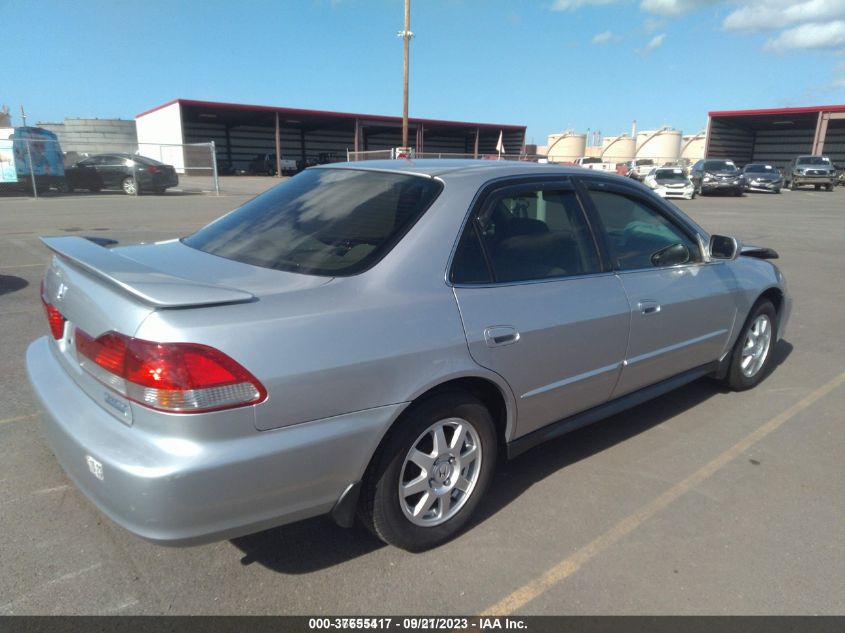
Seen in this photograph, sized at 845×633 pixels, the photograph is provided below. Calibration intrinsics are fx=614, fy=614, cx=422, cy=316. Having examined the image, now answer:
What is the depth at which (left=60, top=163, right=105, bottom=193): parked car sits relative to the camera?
22.3m

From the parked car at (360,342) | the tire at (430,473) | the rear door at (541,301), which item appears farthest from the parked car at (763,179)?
the tire at (430,473)

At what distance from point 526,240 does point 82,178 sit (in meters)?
23.7

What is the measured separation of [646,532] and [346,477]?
1500mm

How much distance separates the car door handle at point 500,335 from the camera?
2.64 meters

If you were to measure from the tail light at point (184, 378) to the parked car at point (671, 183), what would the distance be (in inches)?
1028

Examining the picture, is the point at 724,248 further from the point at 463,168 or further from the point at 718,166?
the point at 718,166

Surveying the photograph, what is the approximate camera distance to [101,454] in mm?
2078

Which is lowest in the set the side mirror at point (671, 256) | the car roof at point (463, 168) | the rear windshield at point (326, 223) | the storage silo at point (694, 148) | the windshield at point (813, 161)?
the side mirror at point (671, 256)

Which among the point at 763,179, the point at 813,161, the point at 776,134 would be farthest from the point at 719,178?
the point at 776,134

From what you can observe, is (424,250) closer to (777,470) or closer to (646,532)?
(646,532)

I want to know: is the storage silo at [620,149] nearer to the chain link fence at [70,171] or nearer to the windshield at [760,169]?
the windshield at [760,169]

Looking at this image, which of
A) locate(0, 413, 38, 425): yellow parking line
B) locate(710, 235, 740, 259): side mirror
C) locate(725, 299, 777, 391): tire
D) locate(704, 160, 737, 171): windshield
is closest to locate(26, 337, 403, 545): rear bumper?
locate(0, 413, 38, 425): yellow parking line

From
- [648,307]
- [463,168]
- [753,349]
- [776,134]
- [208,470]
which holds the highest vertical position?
[776,134]

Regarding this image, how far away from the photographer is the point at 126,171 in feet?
73.6
